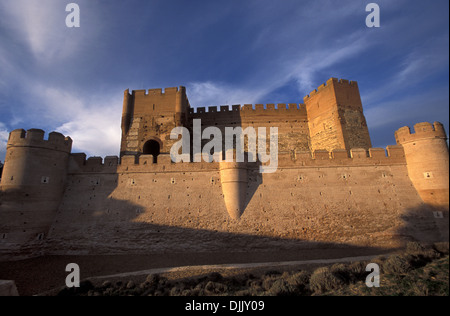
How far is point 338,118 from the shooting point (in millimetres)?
18031

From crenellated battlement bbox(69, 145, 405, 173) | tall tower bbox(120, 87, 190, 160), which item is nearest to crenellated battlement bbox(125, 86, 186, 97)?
tall tower bbox(120, 87, 190, 160)

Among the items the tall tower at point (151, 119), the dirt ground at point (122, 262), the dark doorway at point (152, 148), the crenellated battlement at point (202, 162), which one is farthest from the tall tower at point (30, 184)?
the dark doorway at point (152, 148)

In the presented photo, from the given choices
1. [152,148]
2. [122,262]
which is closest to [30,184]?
[122,262]

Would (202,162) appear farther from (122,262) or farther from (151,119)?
(151,119)

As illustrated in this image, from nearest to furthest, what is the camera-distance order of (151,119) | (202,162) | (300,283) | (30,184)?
(300,283)
(30,184)
(202,162)
(151,119)

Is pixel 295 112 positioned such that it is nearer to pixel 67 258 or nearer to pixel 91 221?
pixel 91 221

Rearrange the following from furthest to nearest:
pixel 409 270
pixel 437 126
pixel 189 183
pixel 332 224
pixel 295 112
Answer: pixel 295 112
pixel 189 183
pixel 332 224
pixel 437 126
pixel 409 270

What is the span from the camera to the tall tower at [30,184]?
10.8 metres

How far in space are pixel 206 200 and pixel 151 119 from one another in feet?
30.3

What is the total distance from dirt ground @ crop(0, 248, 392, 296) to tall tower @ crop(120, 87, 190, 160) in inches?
321

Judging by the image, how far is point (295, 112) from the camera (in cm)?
2150

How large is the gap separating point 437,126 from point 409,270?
6047 mm

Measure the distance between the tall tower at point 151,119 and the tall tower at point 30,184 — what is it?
210 inches

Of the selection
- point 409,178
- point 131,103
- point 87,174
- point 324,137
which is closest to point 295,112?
point 324,137
